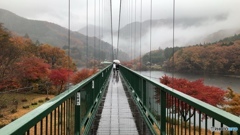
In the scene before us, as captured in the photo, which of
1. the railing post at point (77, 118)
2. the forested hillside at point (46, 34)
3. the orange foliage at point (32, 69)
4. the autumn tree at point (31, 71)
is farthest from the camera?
the orange foliage at point (32, 69)

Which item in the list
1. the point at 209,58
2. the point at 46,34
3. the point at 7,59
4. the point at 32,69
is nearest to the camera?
the point at 209,58

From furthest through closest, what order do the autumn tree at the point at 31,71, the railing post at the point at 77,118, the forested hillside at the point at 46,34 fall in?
the autumn tree at the point at 31,71, the forested hillside at the point at 46,34, the railing post at the point at 77,118

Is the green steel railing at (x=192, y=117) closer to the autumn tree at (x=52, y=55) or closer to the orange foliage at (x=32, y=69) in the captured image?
the orange foliage at (x=32, y=69)

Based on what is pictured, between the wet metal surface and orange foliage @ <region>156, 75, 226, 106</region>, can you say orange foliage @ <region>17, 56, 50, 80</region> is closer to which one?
orange foliage @ <region>156, 75, 226, 106</region>

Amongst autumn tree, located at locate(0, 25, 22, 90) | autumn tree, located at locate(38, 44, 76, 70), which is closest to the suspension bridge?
autumn tree, located at locate(0, 25, 22, 90)

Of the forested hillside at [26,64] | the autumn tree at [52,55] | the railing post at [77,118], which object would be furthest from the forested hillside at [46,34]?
the railing post at [77,118]

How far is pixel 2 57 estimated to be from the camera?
63.4ft

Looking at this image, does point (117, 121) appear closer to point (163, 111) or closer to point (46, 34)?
point (163, 111)

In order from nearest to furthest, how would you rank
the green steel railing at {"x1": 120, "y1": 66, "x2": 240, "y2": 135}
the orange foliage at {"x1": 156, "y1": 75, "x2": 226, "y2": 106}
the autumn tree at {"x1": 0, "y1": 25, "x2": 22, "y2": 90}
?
the green steel railing at {"x1": 120, "y1": 66, "x2": 240, "y2": 135} → the orange foliage at {"x1": 156, "y1": 75, "x2": 226, "y2": 106} → the autumn tree at {"x1": 0, "y1": 25, "x2": 22, "y2": 90}

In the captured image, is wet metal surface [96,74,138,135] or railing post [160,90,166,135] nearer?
railing post [160,90,166,135]

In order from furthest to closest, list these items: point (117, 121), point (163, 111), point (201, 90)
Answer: point (201, 90), point (117, 121), point (163, 111)

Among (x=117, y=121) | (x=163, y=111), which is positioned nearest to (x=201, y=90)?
(x=117, y=121)

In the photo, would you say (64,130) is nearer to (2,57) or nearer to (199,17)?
(199,17)

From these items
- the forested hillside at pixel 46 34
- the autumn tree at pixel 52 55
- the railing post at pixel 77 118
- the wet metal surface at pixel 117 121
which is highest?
the forested hillside at pixel 46 34
